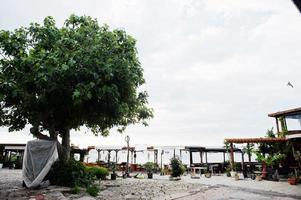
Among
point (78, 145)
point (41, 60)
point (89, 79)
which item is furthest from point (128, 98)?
point (78, 145)

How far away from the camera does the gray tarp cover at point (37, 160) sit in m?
11.9

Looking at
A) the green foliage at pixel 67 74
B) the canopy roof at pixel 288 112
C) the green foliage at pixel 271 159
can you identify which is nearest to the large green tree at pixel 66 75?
the green foliage at pixel 67 74

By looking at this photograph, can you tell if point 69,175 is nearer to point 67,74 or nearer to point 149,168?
point 67,74

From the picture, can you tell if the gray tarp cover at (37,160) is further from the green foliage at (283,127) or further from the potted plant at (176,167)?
the green foliage at (283,127)

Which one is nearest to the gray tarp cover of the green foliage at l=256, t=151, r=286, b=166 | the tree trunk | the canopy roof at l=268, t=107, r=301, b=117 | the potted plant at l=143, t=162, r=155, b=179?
the tree trunk

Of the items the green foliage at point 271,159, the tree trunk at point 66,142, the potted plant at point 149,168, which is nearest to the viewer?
the tree trunk at point 66,142

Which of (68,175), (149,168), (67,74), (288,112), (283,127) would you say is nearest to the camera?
(67,74)

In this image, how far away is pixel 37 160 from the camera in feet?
40.5

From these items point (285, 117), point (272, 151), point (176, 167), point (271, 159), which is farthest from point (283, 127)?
point (176, 167)

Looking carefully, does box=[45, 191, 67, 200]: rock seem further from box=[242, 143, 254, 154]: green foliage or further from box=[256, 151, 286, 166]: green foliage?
box=[242, 143, 254, 154]: green foliage

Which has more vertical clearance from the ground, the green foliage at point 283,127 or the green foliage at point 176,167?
the green foliage at point 283,127

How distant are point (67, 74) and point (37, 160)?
183 inches

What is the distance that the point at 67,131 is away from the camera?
14.8 meters

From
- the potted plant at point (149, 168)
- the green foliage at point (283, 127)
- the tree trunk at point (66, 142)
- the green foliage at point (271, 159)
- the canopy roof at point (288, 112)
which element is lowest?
the potted plant at point (149, 168)
